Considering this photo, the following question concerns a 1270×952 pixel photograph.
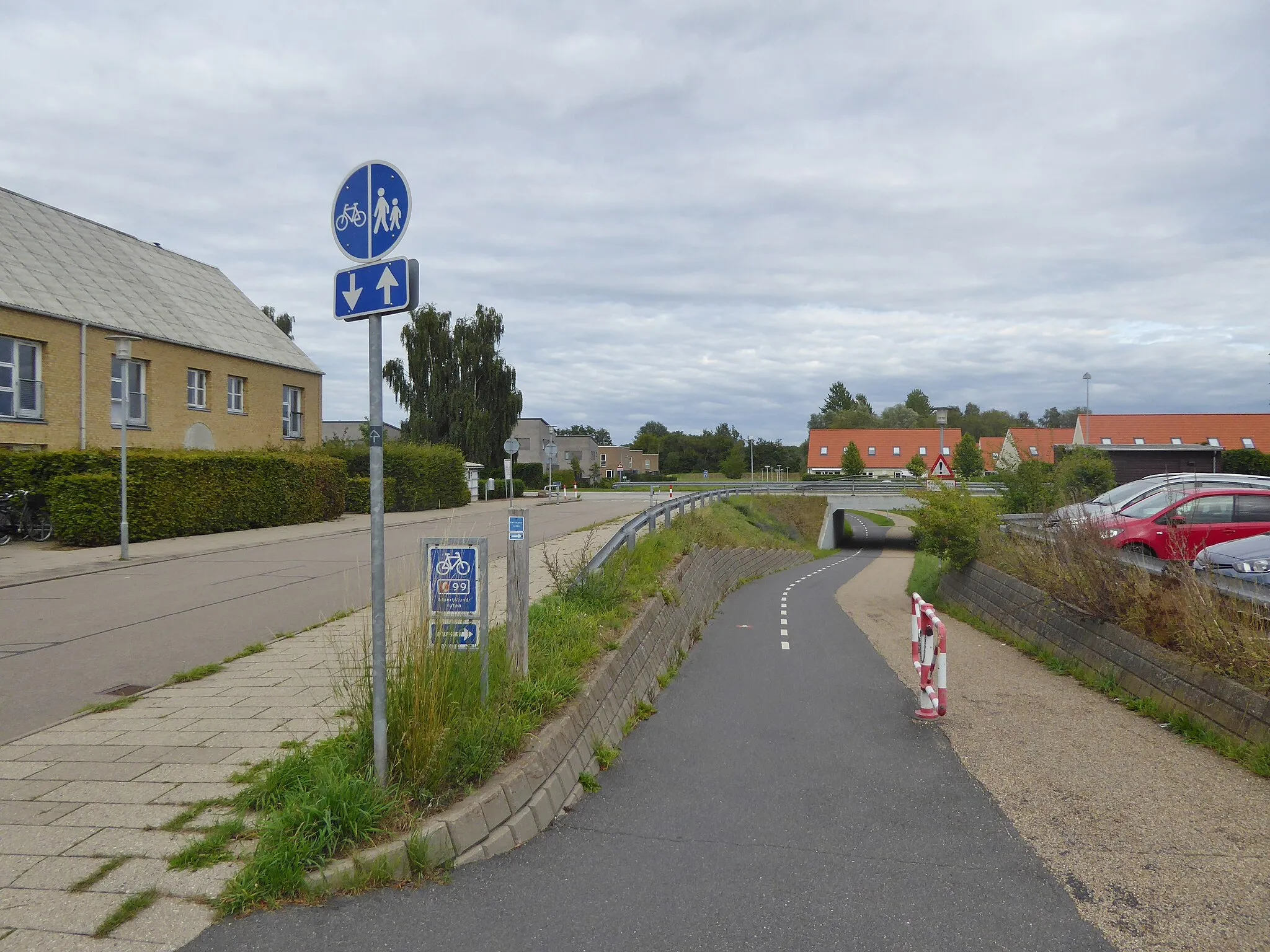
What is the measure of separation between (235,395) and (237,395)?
4.4 inches

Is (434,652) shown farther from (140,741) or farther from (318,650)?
(318,650)

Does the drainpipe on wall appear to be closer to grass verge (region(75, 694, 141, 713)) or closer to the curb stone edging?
grass verge (region(75, 694, 141, 713))

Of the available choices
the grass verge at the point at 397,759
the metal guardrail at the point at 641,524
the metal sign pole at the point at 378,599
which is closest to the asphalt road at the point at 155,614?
the metal sign pole at the point at 378,599

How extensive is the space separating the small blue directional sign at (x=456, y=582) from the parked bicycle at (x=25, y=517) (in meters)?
16.7

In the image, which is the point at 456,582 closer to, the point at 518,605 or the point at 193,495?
the point at 518,605

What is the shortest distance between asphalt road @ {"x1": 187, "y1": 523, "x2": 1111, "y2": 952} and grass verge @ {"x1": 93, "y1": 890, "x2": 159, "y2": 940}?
1.15 feet

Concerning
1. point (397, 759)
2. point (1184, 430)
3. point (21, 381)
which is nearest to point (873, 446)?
point (1184, 430)

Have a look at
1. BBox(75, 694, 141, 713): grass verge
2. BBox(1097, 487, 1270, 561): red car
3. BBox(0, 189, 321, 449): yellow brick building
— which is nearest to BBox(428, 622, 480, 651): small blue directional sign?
BBox(75, 694, 141, 713): grass verge

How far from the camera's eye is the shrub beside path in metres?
4.25

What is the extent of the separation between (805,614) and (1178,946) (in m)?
13.7

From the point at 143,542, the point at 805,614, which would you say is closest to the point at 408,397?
the point at 143,542

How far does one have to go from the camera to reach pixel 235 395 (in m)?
30.9

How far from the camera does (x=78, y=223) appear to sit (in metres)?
28.7

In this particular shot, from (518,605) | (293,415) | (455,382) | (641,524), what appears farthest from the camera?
(455,382)
